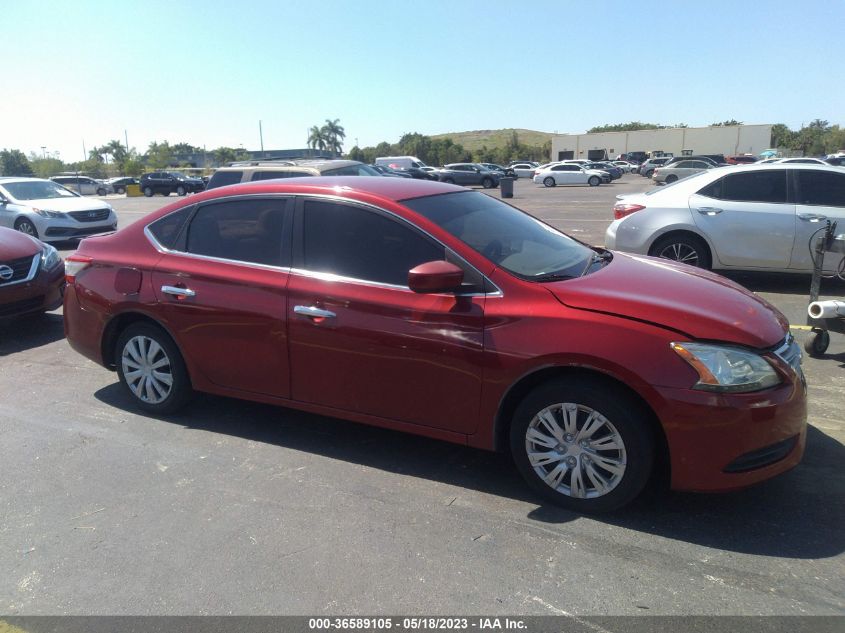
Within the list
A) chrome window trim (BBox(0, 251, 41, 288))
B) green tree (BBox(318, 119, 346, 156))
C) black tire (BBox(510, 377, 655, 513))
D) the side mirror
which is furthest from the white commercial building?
black tire (BBox(510, 377, 655, 513))

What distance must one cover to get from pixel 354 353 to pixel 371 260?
1.83 feet

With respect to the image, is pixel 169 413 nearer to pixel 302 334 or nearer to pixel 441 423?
pixel 302 334

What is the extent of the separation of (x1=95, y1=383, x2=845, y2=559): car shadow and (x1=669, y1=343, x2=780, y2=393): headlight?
0.71 meters

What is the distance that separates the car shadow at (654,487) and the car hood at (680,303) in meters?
0.85

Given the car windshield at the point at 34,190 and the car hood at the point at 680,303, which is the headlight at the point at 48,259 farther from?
the car windshield at the point at 34,190

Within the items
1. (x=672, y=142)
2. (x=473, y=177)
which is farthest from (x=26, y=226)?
(x=672, y=142)

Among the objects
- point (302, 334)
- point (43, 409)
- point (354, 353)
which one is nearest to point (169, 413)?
point (43, 409)

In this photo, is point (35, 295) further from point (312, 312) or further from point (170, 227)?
point (312, 312)

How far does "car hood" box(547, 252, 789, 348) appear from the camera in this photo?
3.20 metres

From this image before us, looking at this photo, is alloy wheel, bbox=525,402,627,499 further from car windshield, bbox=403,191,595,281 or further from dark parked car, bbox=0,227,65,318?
dark parked car, bbox=0,227,65,318

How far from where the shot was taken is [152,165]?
85.1 meters

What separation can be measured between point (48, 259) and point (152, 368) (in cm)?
362

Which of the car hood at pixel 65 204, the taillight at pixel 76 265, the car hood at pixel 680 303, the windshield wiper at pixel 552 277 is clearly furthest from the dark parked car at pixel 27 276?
the car hood at pixel 65 204

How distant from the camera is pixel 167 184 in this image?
44.4m
